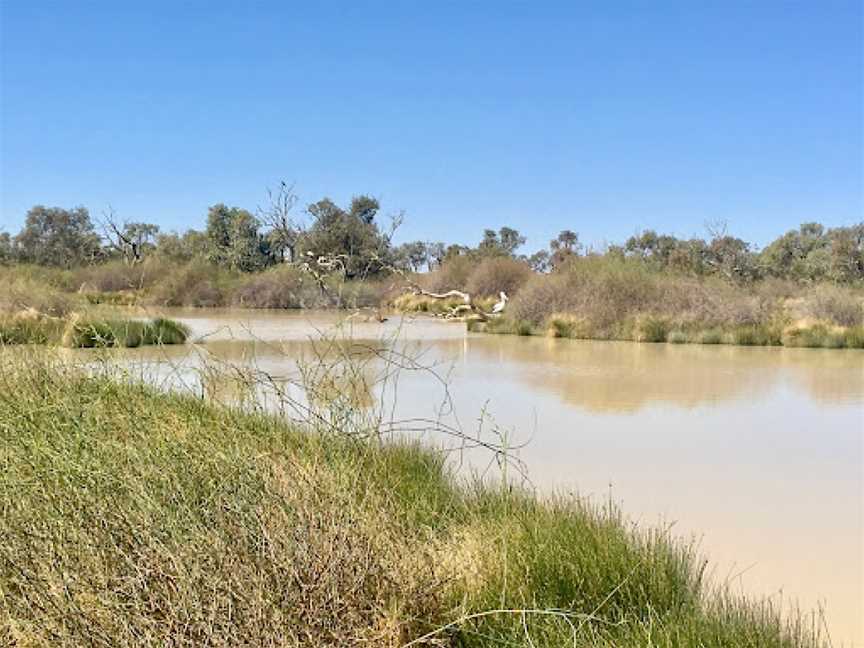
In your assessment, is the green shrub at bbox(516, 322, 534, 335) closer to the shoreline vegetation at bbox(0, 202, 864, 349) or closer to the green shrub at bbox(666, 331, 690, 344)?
the shoreline vegetation at bbox(0, 202, 864, 349)

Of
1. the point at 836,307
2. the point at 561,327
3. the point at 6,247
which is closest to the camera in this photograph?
the point at 836,307

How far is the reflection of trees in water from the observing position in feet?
30.7

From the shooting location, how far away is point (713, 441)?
6688 mm

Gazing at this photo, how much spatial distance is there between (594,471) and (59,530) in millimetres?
3982

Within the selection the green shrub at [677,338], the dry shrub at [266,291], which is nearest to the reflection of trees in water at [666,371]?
the green shrub at [677,338]

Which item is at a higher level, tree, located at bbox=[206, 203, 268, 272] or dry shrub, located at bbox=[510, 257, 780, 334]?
tree, located at bbox=[206, 203, 268, 272]

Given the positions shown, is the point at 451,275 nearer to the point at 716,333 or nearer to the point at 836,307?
the point at 716,333

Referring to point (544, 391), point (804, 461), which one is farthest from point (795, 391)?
point (804, 461)

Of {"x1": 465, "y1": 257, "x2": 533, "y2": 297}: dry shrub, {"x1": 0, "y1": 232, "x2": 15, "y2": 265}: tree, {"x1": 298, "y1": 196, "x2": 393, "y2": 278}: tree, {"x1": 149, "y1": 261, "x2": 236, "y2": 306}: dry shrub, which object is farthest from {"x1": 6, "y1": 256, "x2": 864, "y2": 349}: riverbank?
{"x1": 0, "y1": 232, "x2": 15, "y2": 265}: tree

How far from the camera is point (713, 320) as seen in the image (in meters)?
17.7

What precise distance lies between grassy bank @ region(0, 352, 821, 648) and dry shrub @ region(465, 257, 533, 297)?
2449 centimetres

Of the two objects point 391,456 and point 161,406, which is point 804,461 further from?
point 161,406

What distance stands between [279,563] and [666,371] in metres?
10.5

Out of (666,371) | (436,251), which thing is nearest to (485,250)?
(436,251)
